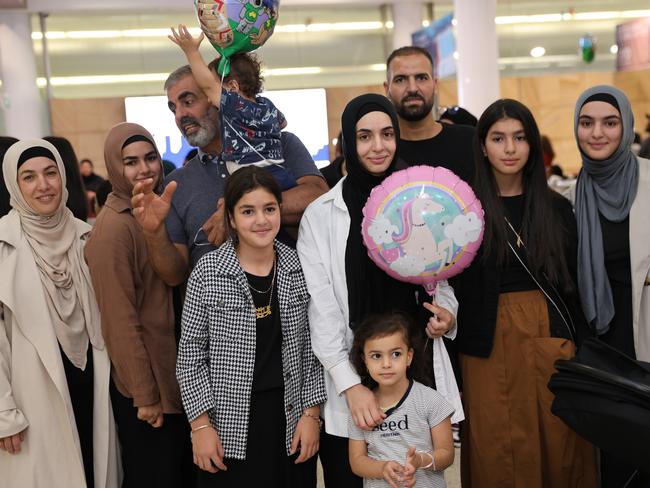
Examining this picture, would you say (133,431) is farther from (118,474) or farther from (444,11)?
(444,11)

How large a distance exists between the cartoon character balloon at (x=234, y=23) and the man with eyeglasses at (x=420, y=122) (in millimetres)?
793

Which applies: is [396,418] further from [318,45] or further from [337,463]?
[318,45]

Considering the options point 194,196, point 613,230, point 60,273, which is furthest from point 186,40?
point 613,230

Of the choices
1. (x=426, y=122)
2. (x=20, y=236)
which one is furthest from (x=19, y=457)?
(x=426, y=122)

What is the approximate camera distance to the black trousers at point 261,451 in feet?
8.04

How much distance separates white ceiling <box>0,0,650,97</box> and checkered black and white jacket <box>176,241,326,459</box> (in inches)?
392

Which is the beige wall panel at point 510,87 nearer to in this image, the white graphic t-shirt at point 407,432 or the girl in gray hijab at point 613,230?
the girl in gray hijab at point 613,230

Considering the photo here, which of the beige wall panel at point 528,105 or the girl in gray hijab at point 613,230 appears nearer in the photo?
the girl in gray hijab at point 613,230

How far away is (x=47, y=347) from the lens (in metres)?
2.62

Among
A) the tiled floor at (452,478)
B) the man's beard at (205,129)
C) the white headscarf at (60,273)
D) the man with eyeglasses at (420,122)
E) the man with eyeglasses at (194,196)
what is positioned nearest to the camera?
the man with eyeglasses at (194,196)

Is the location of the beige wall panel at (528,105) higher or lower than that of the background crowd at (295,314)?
higher

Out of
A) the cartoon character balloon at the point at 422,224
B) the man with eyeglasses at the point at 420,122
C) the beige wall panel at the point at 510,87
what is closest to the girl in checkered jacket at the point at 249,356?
the cartoon character balloon at the point at 422,224

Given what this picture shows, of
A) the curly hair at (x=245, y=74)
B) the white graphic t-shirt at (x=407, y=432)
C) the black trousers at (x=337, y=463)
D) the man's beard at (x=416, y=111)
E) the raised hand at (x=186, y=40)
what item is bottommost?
the black trousers at (x=337, y=463)

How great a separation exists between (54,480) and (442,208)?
5.26ft
